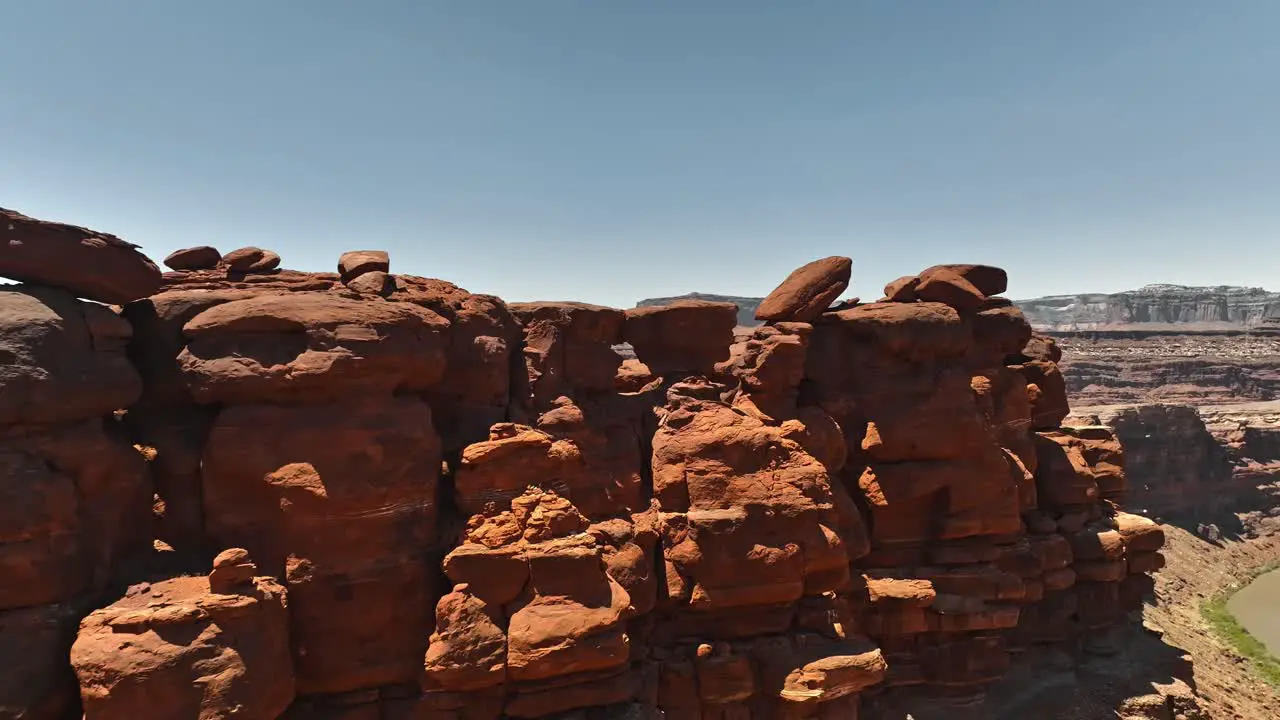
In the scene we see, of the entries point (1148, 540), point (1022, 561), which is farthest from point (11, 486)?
point (1148, 540)

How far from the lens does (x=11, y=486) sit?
1002 centimetres

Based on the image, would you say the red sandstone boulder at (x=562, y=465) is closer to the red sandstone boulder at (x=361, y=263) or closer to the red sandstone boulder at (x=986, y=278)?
the red sandstone boulder at (x=361, y=263)

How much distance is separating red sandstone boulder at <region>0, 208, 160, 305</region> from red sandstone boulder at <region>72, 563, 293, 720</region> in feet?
16.3

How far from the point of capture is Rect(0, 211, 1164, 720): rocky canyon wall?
414 inches

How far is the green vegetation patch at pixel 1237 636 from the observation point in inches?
1166

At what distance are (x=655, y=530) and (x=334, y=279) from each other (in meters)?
8.61

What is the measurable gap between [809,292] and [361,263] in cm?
1207

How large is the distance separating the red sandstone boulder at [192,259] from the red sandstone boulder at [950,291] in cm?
1929

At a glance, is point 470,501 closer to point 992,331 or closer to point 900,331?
point 900,331

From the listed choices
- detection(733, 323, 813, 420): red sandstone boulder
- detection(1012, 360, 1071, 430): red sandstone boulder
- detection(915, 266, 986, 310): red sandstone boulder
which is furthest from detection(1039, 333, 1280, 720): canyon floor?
detection(915, 266, 986, 310): red sandstone boulder

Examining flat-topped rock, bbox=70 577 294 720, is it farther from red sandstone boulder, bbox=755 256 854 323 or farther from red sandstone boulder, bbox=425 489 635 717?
red sandstone boulder, bbox=755 256 854 323

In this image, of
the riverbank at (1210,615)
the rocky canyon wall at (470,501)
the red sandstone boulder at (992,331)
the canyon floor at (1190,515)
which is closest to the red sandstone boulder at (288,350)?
the rocky canyon wall at (470,501)

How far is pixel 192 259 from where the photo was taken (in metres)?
14.3

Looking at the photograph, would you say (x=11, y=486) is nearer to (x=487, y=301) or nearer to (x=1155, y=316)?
(x=487, y=301)
